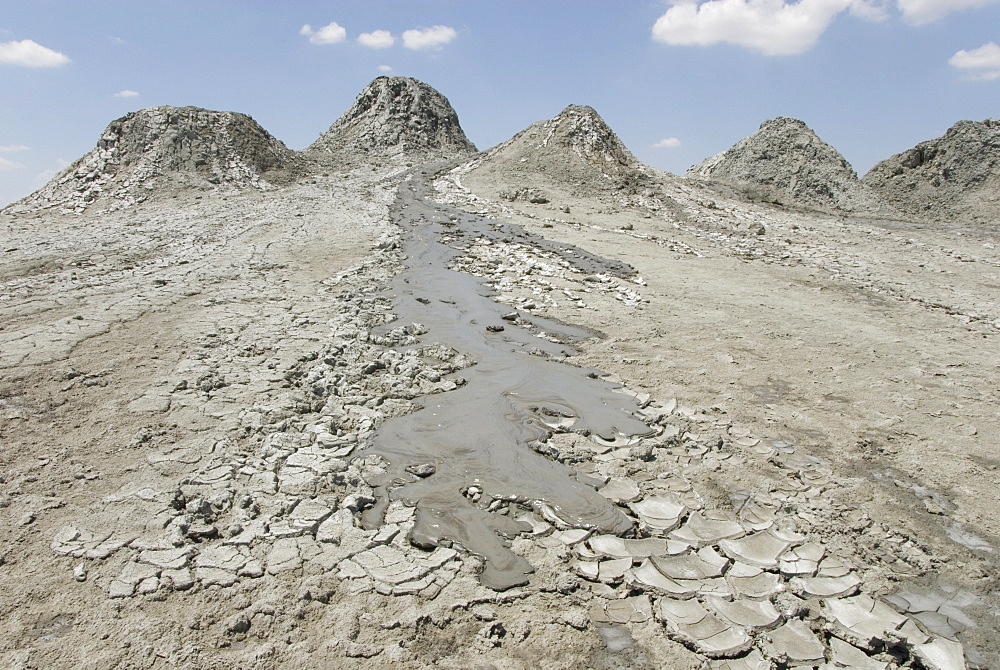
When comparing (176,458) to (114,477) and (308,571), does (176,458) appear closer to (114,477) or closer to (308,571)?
(114,477)

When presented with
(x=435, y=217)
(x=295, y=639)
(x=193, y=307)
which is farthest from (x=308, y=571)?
(x=435, y=217)

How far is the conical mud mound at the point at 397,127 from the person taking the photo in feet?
103

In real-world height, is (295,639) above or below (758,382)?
below

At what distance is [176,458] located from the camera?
455 cm

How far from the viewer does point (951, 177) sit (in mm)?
21812

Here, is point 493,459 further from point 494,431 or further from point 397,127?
point 397,127

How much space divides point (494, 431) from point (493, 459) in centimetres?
50

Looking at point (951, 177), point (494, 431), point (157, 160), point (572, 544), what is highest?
point (951, 177)

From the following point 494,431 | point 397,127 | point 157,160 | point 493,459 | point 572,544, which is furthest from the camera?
point 397,127

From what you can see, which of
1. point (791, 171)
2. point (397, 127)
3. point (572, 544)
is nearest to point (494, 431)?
point (572, 544)

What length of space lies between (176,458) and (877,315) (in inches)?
393

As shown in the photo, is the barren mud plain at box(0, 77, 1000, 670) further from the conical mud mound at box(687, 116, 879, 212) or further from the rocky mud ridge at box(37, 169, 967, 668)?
the conical mud mound at box(687, 116, 879, 212)

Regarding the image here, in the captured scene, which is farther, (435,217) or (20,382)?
(435,217)

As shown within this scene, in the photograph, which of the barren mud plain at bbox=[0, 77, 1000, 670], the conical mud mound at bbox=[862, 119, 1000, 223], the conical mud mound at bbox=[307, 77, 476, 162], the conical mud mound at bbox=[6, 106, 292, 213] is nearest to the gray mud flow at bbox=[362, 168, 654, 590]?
the barren mud plain at bbox=[0, 77, 1000, 670]
